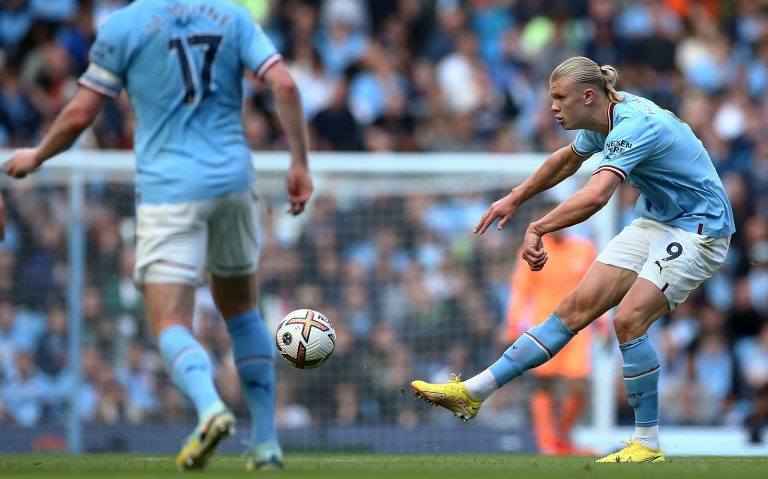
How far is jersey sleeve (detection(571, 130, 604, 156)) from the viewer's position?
887cm

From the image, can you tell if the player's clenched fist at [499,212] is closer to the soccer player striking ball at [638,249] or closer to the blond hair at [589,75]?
the soccer player striking ball at [638,249]

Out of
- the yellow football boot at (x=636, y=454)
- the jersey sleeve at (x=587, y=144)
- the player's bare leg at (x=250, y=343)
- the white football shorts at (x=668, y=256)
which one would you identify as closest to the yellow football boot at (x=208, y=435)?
the player's bare leg at (x=250, y=343)

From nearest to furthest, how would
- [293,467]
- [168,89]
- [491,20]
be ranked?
[168,89], [293,467], [491,20]

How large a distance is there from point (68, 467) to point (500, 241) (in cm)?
725

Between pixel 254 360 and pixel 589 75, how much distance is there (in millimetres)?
2606

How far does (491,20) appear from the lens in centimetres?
1931

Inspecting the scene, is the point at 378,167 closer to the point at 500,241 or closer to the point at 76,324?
the point at 500,241

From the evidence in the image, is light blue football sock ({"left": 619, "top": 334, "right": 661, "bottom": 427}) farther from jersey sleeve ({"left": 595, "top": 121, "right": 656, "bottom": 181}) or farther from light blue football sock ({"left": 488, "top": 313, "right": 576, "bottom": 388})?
jersey sleeve ({"left": 595, "top": 121, "right": 656, "bottom": 181})

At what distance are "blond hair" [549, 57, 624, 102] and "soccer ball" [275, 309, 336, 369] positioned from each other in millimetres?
1996

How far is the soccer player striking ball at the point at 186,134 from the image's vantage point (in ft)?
23.2

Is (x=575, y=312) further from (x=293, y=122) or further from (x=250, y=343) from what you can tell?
(x=293, y=122)

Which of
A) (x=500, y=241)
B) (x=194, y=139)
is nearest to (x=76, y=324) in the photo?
(x=500, y=241)

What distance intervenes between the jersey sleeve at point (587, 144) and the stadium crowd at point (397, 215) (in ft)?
17.8

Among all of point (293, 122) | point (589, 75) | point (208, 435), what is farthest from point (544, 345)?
point (208, 435)
